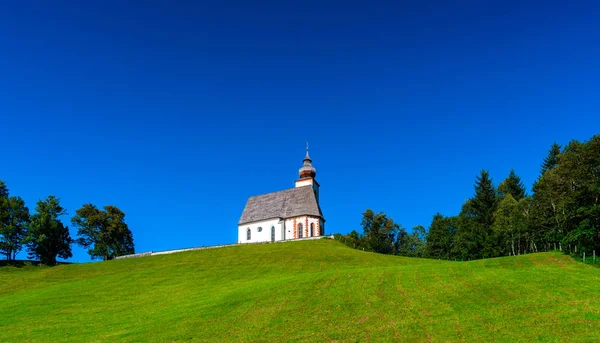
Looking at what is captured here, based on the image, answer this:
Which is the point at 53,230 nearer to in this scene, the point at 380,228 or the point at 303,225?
the point at 303,225

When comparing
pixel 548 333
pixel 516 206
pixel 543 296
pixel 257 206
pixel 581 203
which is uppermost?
pixel 257 206

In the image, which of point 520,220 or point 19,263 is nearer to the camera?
point 520,220

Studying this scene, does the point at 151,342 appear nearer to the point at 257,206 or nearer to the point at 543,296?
the point at 543,296

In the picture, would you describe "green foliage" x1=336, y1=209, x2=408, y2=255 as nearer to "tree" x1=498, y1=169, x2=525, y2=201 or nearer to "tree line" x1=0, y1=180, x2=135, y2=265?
"tree" x1=498, y1=169, x2=525, y2=201

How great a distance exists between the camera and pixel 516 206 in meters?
58.5

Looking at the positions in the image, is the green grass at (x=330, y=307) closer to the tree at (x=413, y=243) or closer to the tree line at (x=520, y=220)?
the tree line at (x=520, y=220)

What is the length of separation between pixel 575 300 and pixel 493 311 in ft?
15.7

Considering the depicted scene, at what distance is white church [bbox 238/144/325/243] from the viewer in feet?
252

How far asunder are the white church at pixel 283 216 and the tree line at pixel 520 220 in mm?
8430

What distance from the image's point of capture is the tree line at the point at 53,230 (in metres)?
64.8

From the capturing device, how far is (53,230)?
67.9m

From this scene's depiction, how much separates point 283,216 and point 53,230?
3866cm

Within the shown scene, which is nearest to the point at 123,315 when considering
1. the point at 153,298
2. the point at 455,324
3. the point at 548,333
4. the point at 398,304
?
the point at 153,298

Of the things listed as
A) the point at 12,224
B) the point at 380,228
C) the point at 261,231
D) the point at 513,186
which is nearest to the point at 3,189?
the point at 12,224
